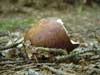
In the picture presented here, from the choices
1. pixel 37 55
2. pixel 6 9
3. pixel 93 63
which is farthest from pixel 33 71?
pixel 6 9

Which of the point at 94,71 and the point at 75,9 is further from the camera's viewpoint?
the point at 75,9

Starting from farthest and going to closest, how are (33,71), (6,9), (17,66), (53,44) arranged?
(6,9), (53,44), (17,66), (33,71)

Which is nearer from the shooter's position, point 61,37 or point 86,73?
point 86,73

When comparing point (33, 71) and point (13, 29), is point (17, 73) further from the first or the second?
point (13, 29)

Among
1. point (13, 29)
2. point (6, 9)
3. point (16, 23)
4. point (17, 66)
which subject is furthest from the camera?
point (6, 9)

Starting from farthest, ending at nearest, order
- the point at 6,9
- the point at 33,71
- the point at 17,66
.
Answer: the point at 6,9 < the point at 17,66 < the point at 33,71

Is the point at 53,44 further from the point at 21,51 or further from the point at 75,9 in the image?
the point at 75,9

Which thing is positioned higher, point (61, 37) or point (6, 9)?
point (61, 37)

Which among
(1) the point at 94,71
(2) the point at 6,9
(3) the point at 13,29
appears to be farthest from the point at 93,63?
(2) the point at 6,9

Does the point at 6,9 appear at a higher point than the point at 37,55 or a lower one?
lower
